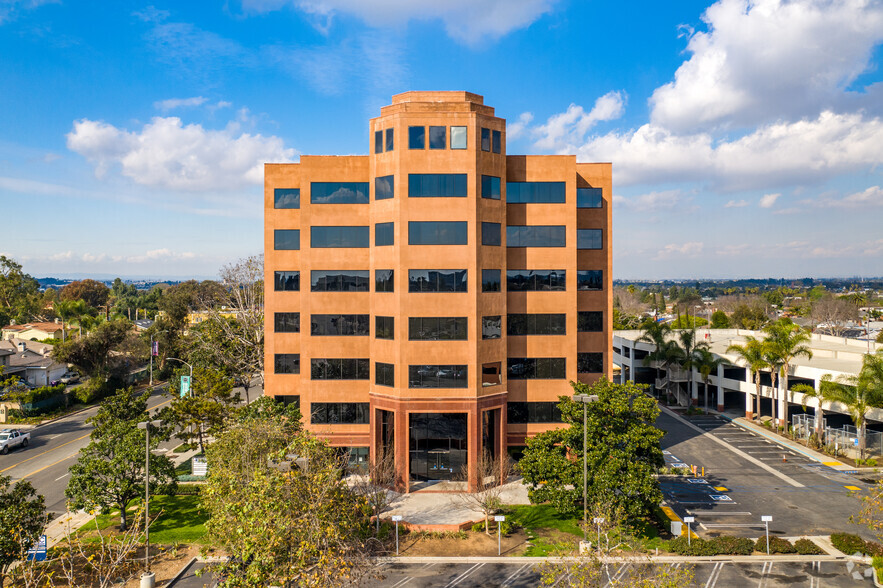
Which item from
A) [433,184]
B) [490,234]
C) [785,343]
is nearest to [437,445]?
[490,234]

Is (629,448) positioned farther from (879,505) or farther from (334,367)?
(334,367)

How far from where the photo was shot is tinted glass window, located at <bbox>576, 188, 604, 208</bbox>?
4344cm

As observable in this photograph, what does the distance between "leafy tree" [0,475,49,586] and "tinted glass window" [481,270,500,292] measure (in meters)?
27.7

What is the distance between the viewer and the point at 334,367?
41688 millimetres

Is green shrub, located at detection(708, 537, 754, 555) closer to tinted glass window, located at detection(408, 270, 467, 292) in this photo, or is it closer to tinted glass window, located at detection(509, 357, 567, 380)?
tinted glass window, located at detection(509, 357, 567, 380)

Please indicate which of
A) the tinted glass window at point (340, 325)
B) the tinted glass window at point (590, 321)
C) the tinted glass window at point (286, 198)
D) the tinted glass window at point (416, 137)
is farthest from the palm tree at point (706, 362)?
the tinted glass window at point (286, 198)

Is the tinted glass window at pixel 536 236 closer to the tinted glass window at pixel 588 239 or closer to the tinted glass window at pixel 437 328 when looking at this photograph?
the tinted glass window at pixel 588 239

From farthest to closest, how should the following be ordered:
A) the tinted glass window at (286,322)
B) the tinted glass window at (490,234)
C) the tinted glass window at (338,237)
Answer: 1. the tinted glass window at (286,322)
2. the tinted glass window at (338,237)
3. the tinted glass window at (490,234)

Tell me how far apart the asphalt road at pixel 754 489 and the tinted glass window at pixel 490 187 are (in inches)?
964

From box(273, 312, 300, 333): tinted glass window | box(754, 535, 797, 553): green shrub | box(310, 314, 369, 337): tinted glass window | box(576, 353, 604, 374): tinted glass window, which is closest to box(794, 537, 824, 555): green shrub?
box(754, 535, 797, 553): green shrub

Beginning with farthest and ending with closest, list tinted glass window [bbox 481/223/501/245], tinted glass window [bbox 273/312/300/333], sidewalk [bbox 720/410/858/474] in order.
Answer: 1. tinted glass window [bbox 273/312/300/333]
2. sidewalk [bbox 720/410/858/474]
3. tinted glass window [bbox 481/223/501/245]

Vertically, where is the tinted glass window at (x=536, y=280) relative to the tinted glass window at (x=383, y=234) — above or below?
below

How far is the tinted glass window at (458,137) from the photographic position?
38500 millimetres

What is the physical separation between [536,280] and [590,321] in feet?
19.4
